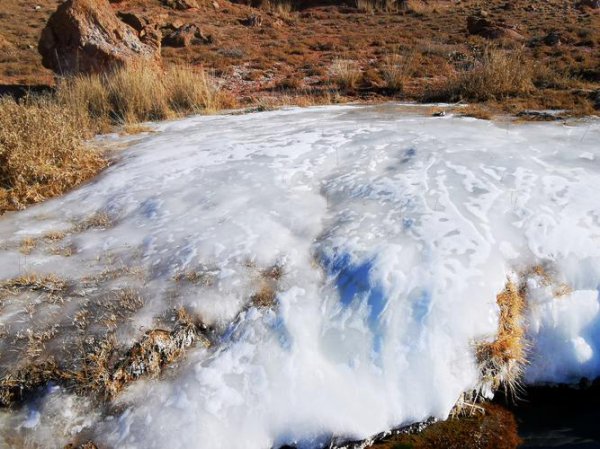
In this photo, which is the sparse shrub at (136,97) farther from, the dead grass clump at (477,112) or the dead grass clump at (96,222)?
the dead grass clump at (477,112)

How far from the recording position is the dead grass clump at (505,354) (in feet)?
9.77

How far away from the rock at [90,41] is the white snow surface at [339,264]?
535 centimetres

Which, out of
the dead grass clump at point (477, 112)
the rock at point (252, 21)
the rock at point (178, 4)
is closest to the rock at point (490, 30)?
the rock at point (252, 21)

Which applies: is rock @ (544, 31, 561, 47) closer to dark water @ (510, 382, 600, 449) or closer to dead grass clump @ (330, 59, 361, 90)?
dead grass clump @ (330, 59, 361, 90)

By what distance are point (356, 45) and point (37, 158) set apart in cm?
1268

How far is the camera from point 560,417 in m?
Answer: 2.93

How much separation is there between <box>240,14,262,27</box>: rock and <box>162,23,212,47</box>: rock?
369cm

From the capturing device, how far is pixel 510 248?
11.7 feet

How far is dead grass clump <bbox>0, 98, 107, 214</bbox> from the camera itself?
4938mm

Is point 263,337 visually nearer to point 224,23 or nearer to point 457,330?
point 457,330

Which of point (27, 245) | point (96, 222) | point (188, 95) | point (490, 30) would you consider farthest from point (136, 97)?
point (490, 30)

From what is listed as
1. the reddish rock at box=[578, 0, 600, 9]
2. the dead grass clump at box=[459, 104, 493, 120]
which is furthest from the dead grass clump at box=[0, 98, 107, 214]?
the reddish rock at box=[578, 0, 600, 9]

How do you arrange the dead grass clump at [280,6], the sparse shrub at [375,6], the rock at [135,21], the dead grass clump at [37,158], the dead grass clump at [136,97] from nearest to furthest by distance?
the dead grass clump at [37,158]
the dead grass clump at [136,97]
the rock at [135,21]
the dead grass clump at [280,6]
the sparse shrub at [375,6]

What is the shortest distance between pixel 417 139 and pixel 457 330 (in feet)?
9.93
